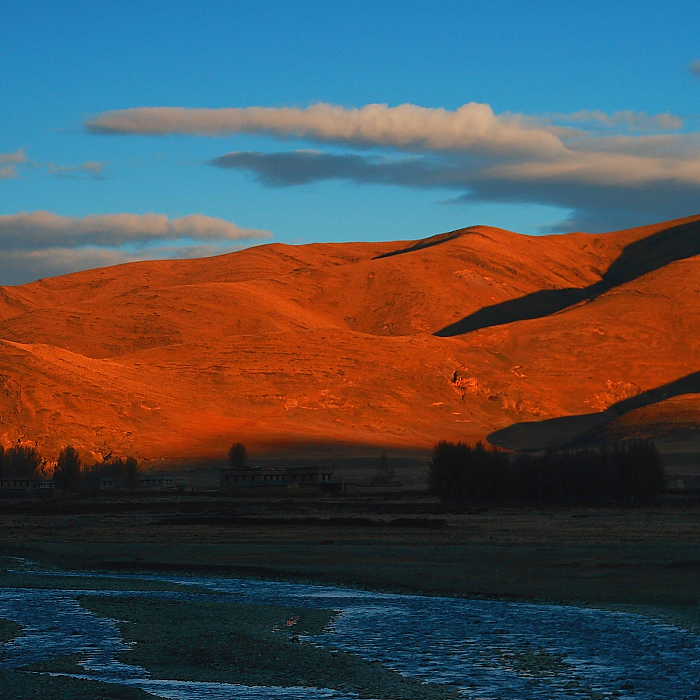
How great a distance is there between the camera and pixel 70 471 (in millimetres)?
142375

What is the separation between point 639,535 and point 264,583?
26.4 metres

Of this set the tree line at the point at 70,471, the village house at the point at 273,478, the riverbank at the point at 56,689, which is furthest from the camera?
the village house at the point at 273,478

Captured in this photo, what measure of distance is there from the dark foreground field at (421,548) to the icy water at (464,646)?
2955 mm

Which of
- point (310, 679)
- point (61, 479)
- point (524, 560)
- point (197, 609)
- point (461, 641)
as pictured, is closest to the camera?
point (310, 679)

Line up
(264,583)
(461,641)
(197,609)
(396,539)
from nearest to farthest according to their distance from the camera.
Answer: (461,641)
(197,609)
(264,583)
(396,539)

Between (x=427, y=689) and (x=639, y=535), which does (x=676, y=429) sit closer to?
(x=639, y=535)

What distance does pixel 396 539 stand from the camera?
65688mm

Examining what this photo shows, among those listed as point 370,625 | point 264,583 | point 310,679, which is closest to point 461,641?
point 370,625

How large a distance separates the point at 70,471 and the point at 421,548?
9052 centimetres

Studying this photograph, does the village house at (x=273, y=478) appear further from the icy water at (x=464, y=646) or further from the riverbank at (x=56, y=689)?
the riverbank at (x=56, y=689)

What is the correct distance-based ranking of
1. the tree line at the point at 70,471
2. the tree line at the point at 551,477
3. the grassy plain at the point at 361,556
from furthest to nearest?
the tree line at the point at 70,471, the tree line at the point at 551,477, the grassy plain at the point at 361,556

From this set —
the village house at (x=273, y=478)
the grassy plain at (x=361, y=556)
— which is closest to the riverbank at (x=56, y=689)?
the grassy plain at (x=361, y=556)

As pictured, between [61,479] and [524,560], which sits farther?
[61,479]

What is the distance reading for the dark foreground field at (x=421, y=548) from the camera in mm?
44188
